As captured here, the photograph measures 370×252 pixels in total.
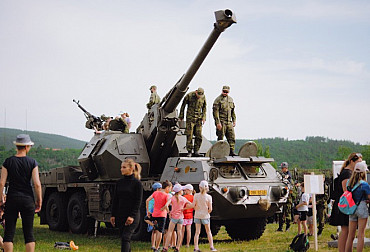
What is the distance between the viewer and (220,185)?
12188 mm

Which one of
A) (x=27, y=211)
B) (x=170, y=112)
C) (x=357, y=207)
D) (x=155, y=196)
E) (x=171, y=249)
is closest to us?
(x=27, y=211)

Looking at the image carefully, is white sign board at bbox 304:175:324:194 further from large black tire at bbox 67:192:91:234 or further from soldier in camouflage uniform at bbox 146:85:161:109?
large black tire at bbox 67:192:91:234

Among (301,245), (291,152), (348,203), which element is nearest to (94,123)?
(301,245)

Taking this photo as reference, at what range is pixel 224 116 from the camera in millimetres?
14359

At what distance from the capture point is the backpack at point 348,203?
26.3 ft

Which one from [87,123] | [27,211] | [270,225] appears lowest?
[270,225]

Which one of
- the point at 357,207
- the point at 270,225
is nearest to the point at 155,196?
the point at 357,207

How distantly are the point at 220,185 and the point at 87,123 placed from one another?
6532 mm

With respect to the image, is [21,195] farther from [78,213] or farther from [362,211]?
[78,213]

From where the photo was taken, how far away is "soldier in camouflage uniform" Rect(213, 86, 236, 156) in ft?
46.8

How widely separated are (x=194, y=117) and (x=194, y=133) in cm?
38

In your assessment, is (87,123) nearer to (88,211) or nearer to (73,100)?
(73,100)

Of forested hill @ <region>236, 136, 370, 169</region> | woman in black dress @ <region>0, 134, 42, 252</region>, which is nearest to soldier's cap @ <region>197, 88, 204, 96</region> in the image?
woman in black dress @ <region>0, 134, 42, 252</region>

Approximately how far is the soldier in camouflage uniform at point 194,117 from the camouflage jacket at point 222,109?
422mm
